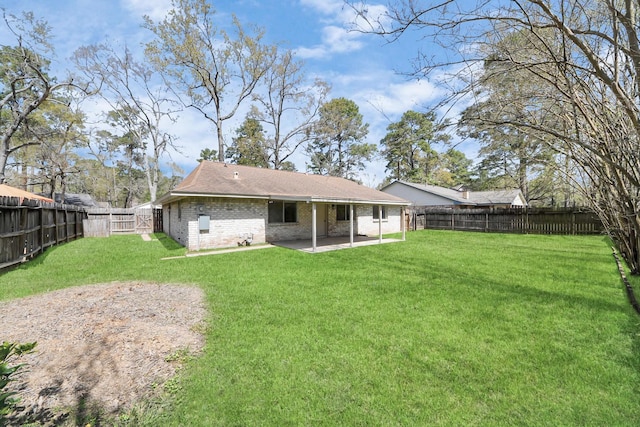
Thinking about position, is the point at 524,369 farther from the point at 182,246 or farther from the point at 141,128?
the point at 141,128

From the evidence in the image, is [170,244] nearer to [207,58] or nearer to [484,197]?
[207,58]

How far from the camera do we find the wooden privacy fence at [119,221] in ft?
49.6

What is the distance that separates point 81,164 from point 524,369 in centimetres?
3498

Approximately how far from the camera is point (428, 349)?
3244 millimetres

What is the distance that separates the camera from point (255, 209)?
11453mm

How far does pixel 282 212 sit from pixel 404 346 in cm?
965

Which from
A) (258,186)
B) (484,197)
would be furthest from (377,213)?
(484,197)

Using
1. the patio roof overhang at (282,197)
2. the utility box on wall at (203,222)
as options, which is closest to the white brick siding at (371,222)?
the patio roof overhang at (282,197)

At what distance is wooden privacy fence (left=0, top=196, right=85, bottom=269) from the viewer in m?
6.63

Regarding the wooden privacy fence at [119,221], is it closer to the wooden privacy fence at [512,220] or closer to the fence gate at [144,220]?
the fence gate at [144,220]

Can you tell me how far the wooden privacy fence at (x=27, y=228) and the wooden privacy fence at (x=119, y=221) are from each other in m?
3.39

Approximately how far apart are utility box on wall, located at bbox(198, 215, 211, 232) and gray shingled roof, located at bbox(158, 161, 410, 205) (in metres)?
0.93

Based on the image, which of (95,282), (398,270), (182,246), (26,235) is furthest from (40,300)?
(398,270)

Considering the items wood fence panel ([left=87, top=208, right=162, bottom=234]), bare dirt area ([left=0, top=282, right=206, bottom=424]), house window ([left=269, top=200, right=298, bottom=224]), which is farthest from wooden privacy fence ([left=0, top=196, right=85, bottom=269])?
house window ([left=269, top=200, right=298, bottom=224])
